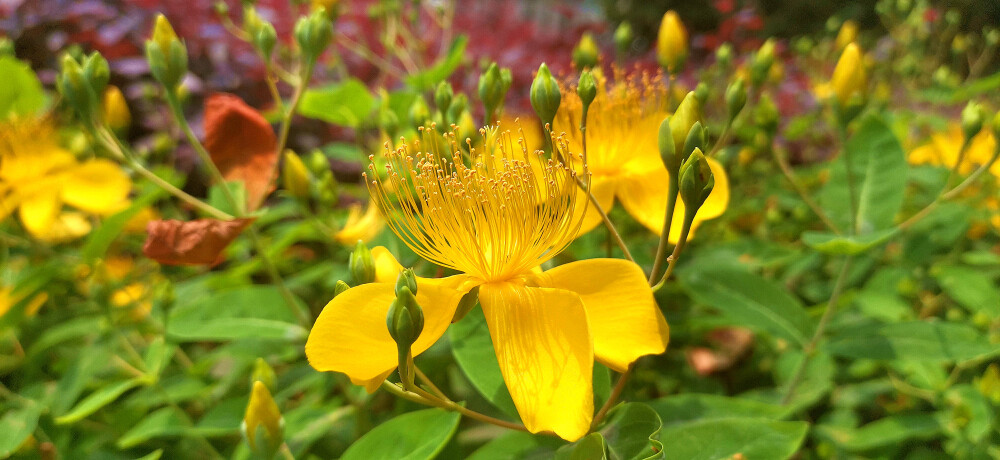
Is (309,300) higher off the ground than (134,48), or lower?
lower

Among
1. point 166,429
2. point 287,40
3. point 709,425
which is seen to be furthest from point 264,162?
point 287,40

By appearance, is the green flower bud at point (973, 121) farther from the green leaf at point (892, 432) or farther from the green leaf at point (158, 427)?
the green leaf at point (158, 427)

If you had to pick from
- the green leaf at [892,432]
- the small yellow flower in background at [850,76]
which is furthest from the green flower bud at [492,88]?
the green leaf at [892,432]

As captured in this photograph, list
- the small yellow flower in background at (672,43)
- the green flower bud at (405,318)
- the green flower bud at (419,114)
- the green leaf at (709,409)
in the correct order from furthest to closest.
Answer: the small yellow flower in background at (672,43), the green flower bud at (419,114), the green leaf at (709,409), the green flower bud at (405,318)

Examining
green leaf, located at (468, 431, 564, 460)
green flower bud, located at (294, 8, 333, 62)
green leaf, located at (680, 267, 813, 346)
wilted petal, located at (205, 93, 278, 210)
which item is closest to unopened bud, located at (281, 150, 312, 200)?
wilted petal, located at (205, 93, 278, 210)

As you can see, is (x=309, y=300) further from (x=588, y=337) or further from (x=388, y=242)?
(x=588, y=337)

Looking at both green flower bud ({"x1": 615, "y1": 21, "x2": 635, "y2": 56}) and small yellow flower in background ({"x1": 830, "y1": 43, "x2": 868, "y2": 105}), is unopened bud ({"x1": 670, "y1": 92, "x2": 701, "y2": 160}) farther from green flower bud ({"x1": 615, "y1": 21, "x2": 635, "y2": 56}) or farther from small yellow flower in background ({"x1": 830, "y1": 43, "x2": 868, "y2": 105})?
green flower bud ({"x1": 615, "y1": 21, "x2": 635, "y2": 56})

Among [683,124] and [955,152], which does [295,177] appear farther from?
[955,152]
